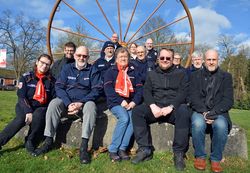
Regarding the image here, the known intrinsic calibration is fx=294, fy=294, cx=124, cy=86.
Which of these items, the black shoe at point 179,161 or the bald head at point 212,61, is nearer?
the black shoe at point 179,161

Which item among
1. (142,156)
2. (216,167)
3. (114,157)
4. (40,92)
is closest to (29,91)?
(40,92)

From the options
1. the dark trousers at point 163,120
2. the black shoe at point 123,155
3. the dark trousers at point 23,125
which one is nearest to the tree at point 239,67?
the dark trousers at point 163,120

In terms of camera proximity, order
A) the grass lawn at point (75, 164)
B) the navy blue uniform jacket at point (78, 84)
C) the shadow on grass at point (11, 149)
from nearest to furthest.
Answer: the grass lawn at point (75, 164) < the shadow on grass at point (11, 149) < the navy blue uniform jacket at point (78, 84)

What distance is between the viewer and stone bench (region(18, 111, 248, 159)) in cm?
399

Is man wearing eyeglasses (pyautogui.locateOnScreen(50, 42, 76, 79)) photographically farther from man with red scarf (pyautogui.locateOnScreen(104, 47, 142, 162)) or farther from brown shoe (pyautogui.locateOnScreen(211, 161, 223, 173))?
brown shoe (pyautogui.locateOnScreen(211, 161, 223, 173))

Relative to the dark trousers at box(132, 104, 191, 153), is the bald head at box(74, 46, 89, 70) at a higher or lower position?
higher

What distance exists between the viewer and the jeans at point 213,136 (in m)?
3.57

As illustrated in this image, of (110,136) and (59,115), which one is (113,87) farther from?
(59,115)

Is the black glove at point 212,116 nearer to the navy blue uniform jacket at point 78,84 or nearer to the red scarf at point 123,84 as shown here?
the red scarf at point 123,84

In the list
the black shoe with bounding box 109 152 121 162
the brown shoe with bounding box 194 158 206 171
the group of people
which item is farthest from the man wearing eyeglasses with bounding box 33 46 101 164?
the brown shoe with bounding box 194 158 206 171

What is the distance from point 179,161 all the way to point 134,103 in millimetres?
1028

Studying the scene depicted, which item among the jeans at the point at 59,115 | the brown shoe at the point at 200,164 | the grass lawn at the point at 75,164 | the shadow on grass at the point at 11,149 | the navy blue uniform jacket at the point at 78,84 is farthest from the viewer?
the navy blue uniform jacket at the point at 78,84

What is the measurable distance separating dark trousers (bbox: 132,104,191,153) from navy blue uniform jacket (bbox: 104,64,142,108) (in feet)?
0.97

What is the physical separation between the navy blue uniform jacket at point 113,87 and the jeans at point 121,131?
0.19 m
